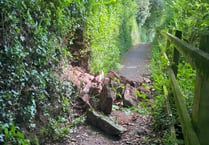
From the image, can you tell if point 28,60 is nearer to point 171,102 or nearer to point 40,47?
point 40,47

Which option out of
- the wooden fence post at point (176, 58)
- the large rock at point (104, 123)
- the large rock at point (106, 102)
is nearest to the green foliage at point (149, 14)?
the wooden fence post at point (176, 58)

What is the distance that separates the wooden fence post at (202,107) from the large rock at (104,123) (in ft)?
6.15

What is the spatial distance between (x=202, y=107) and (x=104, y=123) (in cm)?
221

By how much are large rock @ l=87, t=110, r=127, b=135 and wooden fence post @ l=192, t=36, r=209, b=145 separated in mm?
1875

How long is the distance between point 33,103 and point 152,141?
1509 millimetres

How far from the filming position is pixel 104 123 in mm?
3873

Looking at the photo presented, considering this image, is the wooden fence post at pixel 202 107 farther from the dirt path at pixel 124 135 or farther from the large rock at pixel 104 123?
the large rock at pixel 104 123

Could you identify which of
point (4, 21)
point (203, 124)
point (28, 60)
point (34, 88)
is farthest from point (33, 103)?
point (203, 124)

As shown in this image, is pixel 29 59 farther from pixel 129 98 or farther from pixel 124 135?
pixel 129 98

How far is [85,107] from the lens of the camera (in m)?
4.36

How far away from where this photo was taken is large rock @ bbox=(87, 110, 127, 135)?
3762 millimetres

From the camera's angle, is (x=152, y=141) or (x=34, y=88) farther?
(x=152, y=141)

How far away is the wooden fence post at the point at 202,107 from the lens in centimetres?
177

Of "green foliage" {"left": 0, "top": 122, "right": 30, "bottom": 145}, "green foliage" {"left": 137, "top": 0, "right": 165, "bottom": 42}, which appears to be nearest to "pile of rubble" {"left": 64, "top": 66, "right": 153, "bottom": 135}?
"green foliage" {"left": 0, "top": 122, "right": 30, "bottom": 145}
